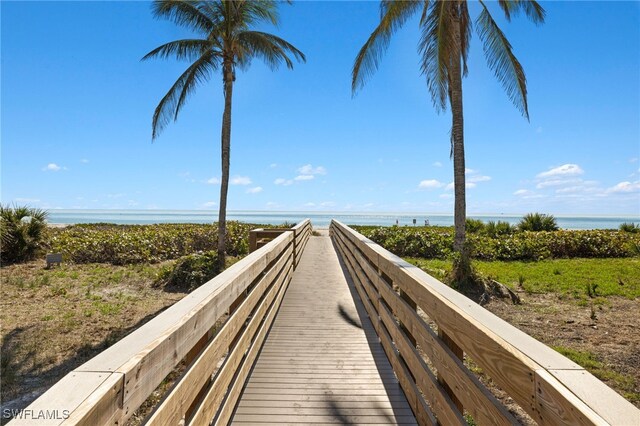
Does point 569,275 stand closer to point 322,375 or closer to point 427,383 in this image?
point 322,375

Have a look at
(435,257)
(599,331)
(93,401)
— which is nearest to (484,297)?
(599,331)

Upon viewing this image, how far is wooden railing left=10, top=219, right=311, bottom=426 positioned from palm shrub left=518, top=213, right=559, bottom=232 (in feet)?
72.2

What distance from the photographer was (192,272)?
11664 mm

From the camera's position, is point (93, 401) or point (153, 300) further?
point (153, 300)

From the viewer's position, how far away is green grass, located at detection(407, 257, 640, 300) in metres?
10.1

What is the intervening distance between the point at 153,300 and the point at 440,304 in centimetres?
943

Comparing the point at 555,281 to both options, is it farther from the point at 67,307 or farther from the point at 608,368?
the point at 67,307

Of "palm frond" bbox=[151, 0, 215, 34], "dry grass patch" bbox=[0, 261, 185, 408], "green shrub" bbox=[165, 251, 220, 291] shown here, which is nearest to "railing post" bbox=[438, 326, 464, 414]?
"dry grass patch" bbox=[0, 261, 185, 408]

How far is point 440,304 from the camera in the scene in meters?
2.40

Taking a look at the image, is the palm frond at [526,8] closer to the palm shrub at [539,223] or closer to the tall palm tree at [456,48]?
the tall palm tree at [456,48]

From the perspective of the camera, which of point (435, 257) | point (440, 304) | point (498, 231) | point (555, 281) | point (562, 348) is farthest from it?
point (498, 231)

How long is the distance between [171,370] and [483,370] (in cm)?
153

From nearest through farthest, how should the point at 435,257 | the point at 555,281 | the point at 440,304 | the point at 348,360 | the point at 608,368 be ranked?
the point at 440,304, the point at 348,360, the point at 608,368, the point at 555,281, the point at 435,257

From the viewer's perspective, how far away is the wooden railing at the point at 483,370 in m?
1.20
